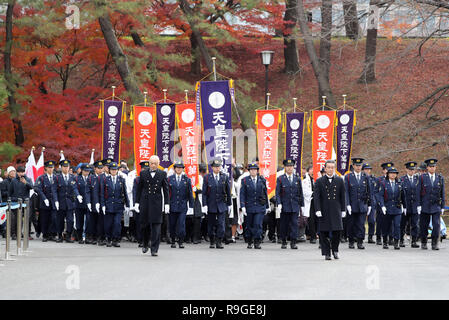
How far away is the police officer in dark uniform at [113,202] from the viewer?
17.7 metres

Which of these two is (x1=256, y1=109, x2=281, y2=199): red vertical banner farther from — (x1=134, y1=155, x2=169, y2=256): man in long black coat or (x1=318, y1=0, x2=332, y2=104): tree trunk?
(x1=134, y1=155, x2=169, y2=256): man in long black coat

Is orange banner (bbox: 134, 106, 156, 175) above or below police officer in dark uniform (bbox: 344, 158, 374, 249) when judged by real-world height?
above

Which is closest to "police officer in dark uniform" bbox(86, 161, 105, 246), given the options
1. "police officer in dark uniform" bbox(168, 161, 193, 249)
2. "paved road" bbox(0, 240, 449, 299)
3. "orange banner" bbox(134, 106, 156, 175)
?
"paved road" bbox(0, 240, 449, 299)

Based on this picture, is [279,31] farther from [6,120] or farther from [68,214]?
[68,214]

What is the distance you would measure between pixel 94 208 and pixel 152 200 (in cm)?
338

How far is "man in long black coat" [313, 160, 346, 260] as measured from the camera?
47.3 feet

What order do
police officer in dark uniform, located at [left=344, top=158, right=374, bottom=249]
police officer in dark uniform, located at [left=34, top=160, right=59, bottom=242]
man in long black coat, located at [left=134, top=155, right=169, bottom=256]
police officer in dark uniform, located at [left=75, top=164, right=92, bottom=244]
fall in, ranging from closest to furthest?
man in long black coat, located at [left=134, top=155, right=169, bottom=256]
police officer in dark uniform, located at [left=344, top=158, right=374, bottom=249]
police officer in dark uniform, located at [left=75, top=164, right=92, bottom=244]
police officer in dark uniform, located at [left=34, top=160, right=59, bottom=242]

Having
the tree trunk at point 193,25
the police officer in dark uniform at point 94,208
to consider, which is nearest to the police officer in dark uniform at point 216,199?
the police officer in dark uniform at point 94,208

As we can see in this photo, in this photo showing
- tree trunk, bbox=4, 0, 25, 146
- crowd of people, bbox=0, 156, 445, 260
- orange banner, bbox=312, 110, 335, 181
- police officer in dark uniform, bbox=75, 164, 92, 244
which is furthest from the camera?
tree trunk, bbox=4, 0, 25, 146

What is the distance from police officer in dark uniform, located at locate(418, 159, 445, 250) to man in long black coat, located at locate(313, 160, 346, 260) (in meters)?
3.41

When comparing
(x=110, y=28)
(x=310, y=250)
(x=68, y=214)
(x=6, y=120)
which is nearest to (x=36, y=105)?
(x=6, y=120)

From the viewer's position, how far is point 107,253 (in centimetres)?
1559

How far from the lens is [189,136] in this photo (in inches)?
806

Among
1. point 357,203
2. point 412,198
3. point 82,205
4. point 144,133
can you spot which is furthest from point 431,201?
point 82,205
